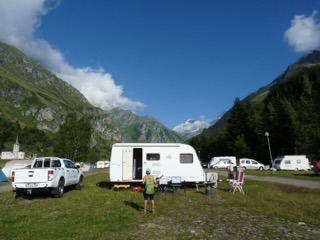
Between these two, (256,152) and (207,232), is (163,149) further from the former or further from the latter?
(256,152)

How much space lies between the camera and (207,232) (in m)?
11.4

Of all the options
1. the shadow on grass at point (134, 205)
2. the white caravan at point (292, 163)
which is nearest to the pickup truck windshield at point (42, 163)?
the shadow on grass at point (134, 205)

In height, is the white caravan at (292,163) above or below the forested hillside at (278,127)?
below

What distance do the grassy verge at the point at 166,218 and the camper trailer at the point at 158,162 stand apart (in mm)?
4511

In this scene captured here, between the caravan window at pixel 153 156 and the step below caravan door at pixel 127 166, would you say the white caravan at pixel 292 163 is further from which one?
the step below caravan door at pixel 127 166

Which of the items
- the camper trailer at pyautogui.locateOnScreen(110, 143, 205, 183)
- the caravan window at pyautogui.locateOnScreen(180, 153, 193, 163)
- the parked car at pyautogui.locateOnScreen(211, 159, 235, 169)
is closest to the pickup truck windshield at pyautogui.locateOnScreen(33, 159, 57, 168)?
the camper trailer at pyautogui.locateOnScreen(110, 143, 205, 183)

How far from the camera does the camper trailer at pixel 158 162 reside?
82.5 feet

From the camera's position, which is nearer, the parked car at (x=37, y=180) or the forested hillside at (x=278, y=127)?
the parked car at (x=37, y=180)

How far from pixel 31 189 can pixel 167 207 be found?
9122 millimetres

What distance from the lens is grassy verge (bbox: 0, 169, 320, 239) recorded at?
36.9 feet

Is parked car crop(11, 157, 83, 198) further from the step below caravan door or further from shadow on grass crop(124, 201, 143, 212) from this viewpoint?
shadow on grass crop(124, 201, 143, 212)

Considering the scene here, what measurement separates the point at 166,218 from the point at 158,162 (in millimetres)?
11616

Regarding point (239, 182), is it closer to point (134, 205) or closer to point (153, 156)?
point (153, 156)

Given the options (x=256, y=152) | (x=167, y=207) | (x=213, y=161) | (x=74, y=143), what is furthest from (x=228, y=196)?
(x=256, y=152)
